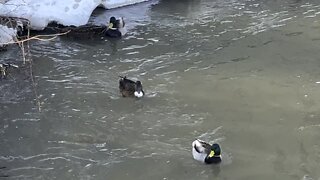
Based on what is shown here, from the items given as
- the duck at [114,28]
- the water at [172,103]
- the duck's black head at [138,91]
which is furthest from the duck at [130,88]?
the duck at [114,28]

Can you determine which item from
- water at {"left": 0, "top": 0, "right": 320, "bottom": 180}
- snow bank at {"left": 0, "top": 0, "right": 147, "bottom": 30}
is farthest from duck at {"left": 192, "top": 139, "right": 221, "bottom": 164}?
snow bank at {"left": 0, "top": 0, "right": 147, "bottom": 30}

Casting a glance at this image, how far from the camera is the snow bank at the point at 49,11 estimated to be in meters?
14.0

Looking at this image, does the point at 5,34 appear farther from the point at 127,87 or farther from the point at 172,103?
the point at 172,103

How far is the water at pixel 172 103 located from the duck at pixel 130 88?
0.48 ft

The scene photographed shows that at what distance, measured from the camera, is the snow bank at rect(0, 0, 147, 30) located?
45.9ft

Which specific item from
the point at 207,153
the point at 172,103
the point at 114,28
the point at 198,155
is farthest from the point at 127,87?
the point at 114,28

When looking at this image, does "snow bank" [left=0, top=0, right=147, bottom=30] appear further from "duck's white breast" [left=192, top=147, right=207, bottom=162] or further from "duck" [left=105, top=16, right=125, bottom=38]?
"duck's white breast" [left=192, top=147, right=207, bottom=162]

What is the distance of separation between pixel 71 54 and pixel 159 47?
2001mm

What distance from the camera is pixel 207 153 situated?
8.23 m

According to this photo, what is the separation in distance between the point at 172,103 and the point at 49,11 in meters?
5.58

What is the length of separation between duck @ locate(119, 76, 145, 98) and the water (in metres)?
0.15

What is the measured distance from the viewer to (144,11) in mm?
16344

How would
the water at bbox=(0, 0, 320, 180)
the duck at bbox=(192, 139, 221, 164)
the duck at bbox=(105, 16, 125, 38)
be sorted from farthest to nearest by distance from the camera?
the duck at bbox=(105, 16, 125, 38) → the water at bbox=(0, 0, 320, 180) → the duck at bbox=(192, 139, 221, 164)

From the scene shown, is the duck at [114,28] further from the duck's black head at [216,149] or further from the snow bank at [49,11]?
the duck's black head at [216,149]
